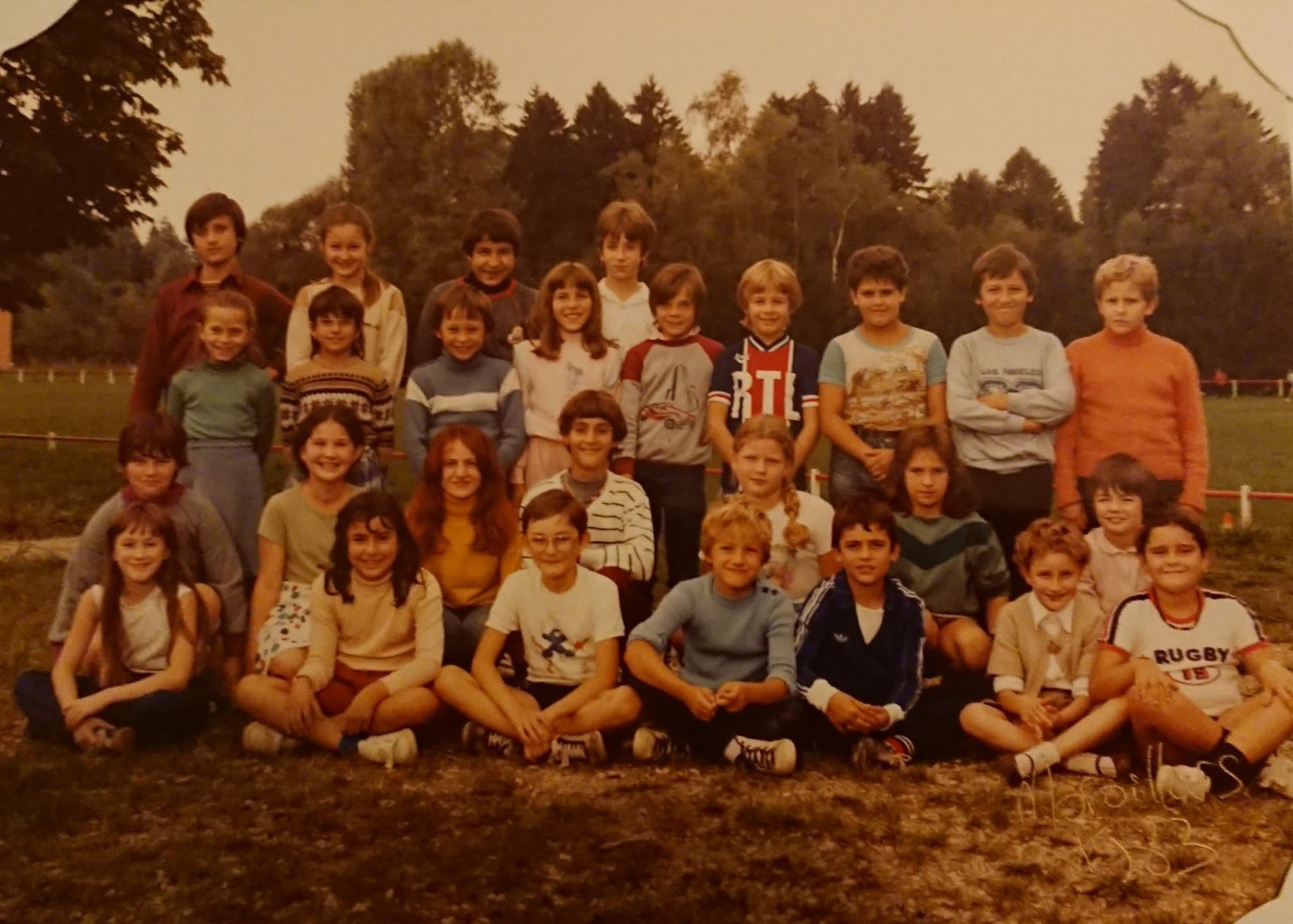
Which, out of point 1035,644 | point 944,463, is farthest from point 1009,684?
point 944,463

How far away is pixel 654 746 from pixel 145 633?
1051 mm

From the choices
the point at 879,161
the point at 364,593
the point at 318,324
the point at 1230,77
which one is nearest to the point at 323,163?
the point at 318,324

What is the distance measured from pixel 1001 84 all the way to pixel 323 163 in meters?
1.40

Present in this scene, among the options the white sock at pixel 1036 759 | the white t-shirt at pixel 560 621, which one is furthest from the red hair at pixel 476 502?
the white sock at pixel 1036 759

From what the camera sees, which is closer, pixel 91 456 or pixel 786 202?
pixel 786 202

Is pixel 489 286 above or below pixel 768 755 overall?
above

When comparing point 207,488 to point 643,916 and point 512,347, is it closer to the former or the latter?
point 512,347

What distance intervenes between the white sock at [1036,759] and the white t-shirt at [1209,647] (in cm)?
→ 26

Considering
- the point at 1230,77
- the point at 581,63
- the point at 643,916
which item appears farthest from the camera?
the point at 581,63

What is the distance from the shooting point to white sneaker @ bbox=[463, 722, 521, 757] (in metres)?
2.27

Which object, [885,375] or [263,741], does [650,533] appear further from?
[263,741]

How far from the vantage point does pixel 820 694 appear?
2.26 metres

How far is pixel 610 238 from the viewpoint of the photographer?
240 cm

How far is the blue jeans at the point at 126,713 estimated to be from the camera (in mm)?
2260
